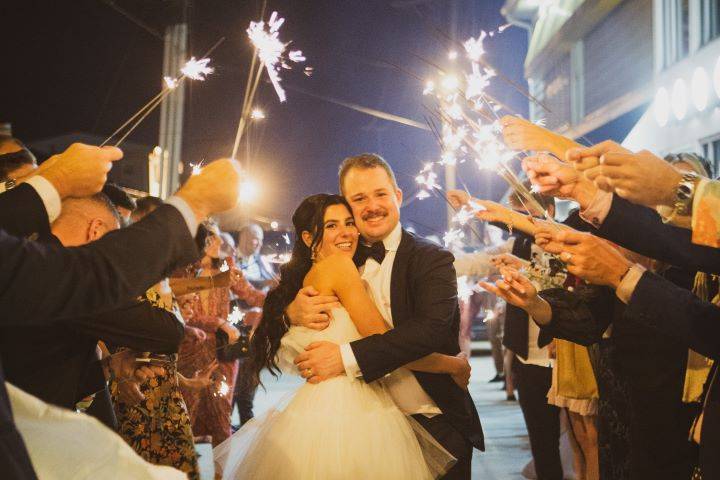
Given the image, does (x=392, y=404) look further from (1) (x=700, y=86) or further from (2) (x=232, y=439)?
(1) (x=700, y=86)

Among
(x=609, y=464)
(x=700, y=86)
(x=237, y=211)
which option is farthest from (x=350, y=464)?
(x=237, y=211)

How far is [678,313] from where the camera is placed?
2.32m

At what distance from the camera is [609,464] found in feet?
14.5

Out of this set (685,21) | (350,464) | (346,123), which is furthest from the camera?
(346,123)

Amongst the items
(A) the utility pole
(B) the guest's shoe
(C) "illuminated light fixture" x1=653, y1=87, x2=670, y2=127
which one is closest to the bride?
(A) the utility pole

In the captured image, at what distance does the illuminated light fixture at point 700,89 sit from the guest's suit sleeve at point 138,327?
838cm

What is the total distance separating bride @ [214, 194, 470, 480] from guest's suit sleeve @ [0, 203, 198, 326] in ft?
4.77

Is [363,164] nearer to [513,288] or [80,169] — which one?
[513,288]

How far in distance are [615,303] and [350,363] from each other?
1854mm

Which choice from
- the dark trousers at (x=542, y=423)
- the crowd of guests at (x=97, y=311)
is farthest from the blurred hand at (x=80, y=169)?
the dark trousers at (x=542, y=423)

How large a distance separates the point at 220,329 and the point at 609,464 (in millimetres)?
→ 3399

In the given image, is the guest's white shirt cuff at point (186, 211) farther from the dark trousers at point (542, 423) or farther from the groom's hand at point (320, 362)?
the dark trousers at point (542, 423)

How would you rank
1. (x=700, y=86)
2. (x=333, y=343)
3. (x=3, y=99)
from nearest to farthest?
(x=333, y=343), (x=700, y=86), (x=3, y=99)

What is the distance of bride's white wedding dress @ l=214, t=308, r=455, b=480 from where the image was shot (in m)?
2.91
